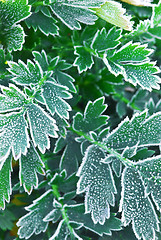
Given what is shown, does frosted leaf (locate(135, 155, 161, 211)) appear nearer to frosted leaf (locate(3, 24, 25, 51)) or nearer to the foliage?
the foliage

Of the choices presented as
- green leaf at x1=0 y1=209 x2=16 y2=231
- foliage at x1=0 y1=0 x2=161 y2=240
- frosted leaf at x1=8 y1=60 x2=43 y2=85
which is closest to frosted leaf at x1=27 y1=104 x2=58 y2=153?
foliage at x1=0 y1=0 x2=161 y2=240

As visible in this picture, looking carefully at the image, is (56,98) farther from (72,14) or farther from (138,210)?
(138,210)

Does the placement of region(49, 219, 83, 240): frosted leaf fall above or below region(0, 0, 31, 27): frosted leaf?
below

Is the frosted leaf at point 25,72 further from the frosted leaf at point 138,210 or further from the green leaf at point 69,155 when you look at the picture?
the frosted leaf at point 138,210

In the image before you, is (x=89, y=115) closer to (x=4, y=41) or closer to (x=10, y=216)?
(x=4, y=41)

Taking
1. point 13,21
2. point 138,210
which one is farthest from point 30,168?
point 13,21

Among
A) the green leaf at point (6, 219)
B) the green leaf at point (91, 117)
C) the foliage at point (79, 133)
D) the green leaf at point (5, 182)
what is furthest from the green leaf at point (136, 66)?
the green leaf at point (6, 219)

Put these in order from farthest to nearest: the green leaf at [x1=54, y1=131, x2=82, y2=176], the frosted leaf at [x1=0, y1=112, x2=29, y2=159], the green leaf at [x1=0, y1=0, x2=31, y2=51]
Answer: the green leaf at [x1=54, y1=131, x2=82, y2=176] → the green leaf at [x1=0, y1=0, x2=31, y2=51] → the frosted leaf at [x1=0, y1=112, x2=29, y2=159]
